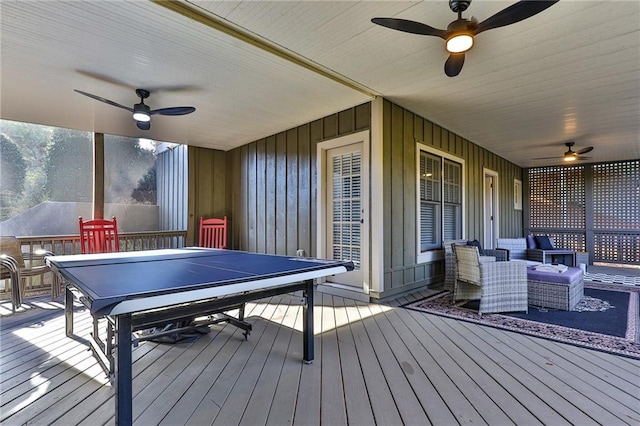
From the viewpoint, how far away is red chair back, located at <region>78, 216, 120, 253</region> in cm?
427

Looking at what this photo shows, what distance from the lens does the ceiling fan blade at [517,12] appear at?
1771 mm

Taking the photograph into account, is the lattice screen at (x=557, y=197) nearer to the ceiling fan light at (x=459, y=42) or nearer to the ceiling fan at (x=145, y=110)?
the ceiling fan light at (x=459, y=42)

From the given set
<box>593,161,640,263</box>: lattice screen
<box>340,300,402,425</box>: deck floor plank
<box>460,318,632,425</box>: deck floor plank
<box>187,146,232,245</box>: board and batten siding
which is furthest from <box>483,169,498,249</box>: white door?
<box>187,146,232,245</box>: board and batten siding

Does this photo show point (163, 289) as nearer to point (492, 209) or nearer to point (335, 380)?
point (335, 380)

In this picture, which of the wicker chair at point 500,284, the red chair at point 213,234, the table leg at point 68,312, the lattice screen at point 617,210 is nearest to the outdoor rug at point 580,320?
the wicker chair at point 500,284

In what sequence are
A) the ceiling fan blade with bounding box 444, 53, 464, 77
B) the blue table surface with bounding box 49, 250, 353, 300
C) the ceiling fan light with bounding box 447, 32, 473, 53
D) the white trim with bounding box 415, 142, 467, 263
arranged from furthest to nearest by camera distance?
1. the white trim with bounding box 415, 142, 467, 263
2. the ceiling fan blade with bounding box 444, 53, 464, 77
3. the ceiling fan light with bounding box 447, 32, 473, 53
4. the blue table surface with bounding box 49, 250, 353, 300

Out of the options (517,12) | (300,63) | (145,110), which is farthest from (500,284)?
(145,110)

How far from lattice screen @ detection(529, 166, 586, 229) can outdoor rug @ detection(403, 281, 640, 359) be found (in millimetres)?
4887

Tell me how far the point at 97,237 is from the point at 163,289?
3784 millimetres

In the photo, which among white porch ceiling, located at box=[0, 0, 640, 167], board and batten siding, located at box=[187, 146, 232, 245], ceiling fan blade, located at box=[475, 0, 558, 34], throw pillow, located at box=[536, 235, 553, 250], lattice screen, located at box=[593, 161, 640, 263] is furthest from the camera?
lattice screen, located at box=[593, 161, 640, 263]

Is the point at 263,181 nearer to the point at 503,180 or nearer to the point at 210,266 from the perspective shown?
the point at 210,266

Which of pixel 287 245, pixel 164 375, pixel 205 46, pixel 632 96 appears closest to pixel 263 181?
pixel 287 245

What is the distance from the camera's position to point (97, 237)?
4.34 m

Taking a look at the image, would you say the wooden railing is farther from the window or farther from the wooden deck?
the window
